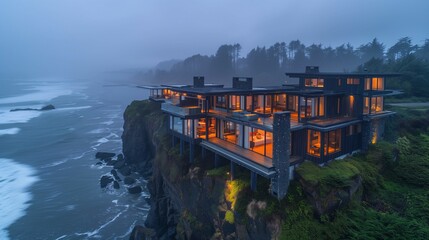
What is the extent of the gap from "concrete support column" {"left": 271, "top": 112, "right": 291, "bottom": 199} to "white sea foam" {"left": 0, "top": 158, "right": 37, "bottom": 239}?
33203 mm

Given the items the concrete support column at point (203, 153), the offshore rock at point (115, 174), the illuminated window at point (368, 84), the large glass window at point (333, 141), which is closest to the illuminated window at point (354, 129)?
the large glass window at point (333, 141)

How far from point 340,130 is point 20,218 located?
136 feet

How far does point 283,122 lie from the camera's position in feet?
75.3

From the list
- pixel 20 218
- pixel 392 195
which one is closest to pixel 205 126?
pixel 392 195

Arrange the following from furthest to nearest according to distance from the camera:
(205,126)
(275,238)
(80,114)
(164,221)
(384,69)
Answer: (80,114) < (384,69) < (164,221) < (205,126) < (275,238)

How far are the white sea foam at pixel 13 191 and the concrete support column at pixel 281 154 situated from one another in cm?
3320

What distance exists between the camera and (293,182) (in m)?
23.9

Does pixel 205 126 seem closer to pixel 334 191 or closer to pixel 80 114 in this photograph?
pixel 334 191

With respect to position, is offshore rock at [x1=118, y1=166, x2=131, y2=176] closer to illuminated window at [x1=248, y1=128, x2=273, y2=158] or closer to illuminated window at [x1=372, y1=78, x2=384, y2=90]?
illuminated window at [x1=248, y1=128, x2=273, y2=158]

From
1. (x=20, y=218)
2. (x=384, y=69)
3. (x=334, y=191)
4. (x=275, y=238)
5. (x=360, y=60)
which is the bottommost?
(x=20, y=218)

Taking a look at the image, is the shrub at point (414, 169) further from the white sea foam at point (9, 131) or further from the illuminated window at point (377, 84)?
the white sea foam at point (9, 131)

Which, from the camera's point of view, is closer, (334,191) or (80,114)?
(334,191)

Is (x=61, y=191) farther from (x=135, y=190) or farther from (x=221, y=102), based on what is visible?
(x=221, y=102)

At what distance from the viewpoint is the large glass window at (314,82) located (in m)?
35.1
